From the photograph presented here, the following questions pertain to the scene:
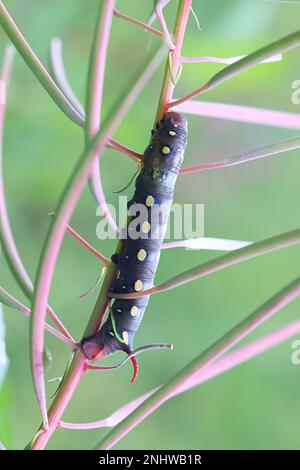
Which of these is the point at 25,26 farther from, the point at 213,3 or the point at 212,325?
the point at 212,325

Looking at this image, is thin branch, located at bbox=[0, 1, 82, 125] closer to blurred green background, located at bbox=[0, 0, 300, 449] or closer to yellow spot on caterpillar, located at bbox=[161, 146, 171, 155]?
yellow spot on caterpillar, located at bbox=[161, 146, 171, 155]

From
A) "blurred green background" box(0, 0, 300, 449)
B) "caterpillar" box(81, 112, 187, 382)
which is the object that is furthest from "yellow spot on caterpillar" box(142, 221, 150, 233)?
"blurred green background" box(0, 0, 300, 449)

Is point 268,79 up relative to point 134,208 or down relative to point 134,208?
up

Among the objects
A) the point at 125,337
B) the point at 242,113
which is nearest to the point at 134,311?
the point at 125,337

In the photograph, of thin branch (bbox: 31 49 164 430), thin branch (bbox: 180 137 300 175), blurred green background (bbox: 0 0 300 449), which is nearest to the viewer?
thin branch (bbox: 31 49 164 430)

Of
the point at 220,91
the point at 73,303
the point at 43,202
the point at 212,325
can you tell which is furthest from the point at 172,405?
the point at 220,91
